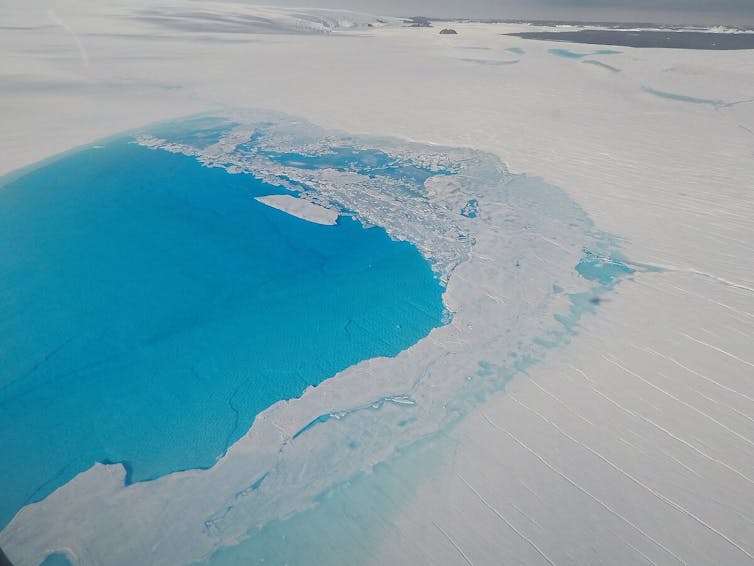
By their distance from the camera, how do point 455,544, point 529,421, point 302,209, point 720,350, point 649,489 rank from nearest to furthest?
point 455,544
point 649,489
point 529,421
point 720,350
point 302,209

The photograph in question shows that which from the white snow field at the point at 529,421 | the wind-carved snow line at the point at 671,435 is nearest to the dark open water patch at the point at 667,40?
the white snow field at the point at 529,421

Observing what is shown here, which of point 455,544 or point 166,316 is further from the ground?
point 455,544

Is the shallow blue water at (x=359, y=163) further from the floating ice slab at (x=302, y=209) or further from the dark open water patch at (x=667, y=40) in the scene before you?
the dark open water patch at (x=667, y=40)

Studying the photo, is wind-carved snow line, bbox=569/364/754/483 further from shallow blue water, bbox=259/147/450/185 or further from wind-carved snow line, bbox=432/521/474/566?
shallow blue water, bbox=259/147/450/185

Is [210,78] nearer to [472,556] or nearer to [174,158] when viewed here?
[174,158]

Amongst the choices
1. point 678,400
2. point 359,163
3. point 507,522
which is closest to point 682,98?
point 359,163

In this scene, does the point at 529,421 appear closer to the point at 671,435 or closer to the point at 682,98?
the point at 671,435

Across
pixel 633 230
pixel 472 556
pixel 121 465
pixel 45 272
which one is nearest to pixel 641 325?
pixel 633 230

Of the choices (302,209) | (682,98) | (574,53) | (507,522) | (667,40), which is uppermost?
(507,522)

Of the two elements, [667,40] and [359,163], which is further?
[667,40]
